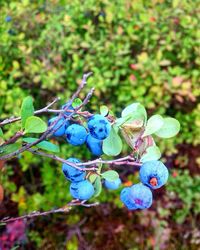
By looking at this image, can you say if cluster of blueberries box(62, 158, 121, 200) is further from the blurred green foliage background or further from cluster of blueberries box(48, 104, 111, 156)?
the blurred green foliage background

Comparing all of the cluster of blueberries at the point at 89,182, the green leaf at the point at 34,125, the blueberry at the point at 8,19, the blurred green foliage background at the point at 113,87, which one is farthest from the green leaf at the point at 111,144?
the blueberry at the point at 8,19

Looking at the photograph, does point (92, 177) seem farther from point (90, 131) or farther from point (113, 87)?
point (113, 87)

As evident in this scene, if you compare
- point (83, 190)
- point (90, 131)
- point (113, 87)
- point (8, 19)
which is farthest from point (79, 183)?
point (8, 19)

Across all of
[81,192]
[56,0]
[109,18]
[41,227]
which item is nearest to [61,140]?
[41,227]

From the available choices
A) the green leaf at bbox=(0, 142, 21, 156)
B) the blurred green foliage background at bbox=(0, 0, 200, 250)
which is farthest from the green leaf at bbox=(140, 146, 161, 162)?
the blurred green foliage background at bbox=(0, 0, 200, 250)

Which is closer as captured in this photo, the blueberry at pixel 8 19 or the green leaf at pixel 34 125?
the green leaf at pixel 34 125

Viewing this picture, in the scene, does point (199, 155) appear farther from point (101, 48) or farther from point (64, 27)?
point (64, 27)

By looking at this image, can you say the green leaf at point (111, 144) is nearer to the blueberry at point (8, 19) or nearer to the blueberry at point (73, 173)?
the blueberry at point (73, 173)

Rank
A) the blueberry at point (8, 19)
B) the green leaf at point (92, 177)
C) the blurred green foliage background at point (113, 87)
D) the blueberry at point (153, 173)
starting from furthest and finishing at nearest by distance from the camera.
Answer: the blueberry at point (8, 19), the blurred green foliage background at point (113, 87), the green leaf at point (92, 177), the blueberry at point (153, 173)
